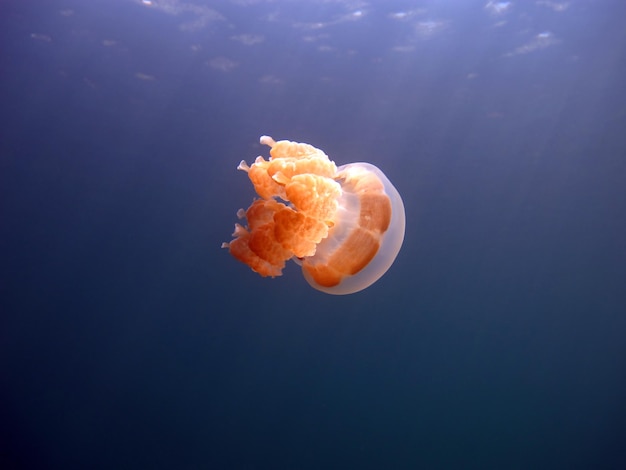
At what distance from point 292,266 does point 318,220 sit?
9.83m

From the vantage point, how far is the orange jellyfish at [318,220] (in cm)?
218

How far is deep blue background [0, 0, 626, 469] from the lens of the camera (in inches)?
394

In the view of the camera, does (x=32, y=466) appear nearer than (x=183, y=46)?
No

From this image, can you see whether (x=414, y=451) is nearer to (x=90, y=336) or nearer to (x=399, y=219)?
(x=90, y=336)

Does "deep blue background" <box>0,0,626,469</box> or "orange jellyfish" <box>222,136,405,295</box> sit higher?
"deep blue background" <box>0,0,626,469</box>

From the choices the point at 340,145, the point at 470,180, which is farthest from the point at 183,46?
the point at 470,180

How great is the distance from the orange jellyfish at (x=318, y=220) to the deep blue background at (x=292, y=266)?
734 centimetres

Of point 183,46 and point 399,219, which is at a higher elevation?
point 183,46

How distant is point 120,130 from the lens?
11867mm

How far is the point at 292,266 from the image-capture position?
1202 cm

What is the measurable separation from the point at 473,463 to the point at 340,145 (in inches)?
483

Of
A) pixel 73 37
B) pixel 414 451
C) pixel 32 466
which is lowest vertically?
pixel 32 466

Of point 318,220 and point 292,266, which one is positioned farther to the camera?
point 292,266

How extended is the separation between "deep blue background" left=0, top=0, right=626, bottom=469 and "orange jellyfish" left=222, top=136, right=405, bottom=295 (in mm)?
7338
